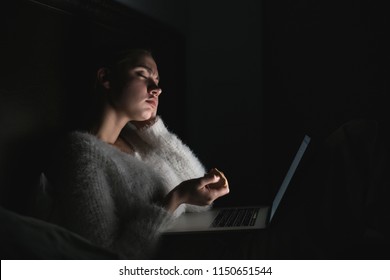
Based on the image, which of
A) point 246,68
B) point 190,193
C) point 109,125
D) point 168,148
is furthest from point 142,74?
point 246,68

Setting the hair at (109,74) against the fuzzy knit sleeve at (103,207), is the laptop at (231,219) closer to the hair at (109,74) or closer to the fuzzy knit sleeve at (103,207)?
the fuzzy knit sleeve at (103,207)

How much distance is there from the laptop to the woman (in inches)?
1.8

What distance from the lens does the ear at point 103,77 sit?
1213 mm

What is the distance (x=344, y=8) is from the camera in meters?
1.74

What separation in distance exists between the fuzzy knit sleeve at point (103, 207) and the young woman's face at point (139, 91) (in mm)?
186

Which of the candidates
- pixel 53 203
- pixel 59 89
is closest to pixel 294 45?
pixel 59 89

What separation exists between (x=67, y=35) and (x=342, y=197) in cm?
82

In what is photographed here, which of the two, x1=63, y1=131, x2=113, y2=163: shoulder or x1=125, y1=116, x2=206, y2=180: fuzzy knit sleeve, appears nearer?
→ x1=63, y1=131, x2=113, y2=163: shoulder

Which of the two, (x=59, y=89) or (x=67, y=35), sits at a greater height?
(x=67, y=35)

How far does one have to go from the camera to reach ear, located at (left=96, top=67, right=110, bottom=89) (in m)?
1.21

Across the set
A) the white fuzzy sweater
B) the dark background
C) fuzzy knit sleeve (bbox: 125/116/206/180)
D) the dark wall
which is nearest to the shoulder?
the white fuzzy sweater

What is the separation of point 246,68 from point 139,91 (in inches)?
32.6

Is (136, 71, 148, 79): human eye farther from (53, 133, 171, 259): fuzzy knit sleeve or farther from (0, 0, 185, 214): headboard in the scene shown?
(53, 133, 171, 259): fuzzy knit sleeve

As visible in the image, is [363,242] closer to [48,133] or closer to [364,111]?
[48,133]
